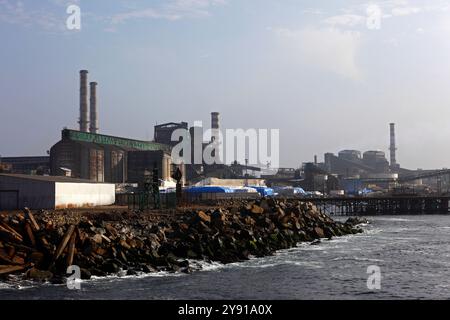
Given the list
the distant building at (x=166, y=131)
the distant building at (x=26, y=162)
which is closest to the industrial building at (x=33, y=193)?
the distant building at (x=26, y=162)

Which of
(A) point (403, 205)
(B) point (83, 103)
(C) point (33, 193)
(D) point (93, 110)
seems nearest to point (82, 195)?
(C) point (33, 193)

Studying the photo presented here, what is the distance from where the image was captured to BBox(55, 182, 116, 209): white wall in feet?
148

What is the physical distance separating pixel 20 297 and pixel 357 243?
105 feet

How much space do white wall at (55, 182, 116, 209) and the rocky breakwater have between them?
7464mm

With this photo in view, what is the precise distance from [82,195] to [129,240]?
20.5 m

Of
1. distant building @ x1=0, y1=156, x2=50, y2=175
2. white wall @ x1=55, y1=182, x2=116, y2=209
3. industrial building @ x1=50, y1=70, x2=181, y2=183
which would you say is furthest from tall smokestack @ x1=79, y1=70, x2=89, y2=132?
white wall @ x1=55, y1=182, x2=116, y2=209

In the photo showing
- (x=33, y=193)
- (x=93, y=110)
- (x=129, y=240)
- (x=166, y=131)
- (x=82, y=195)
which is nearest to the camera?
(x=129, y=240)

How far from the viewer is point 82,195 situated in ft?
162

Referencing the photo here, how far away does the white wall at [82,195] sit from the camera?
45.2 meters

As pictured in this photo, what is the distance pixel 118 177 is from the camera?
11750 cm

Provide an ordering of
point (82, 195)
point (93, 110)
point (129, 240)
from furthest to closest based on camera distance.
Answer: point (93, 110), point (82, 195), point (129, 240)

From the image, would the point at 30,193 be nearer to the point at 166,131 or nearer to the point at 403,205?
the point at 403,205
